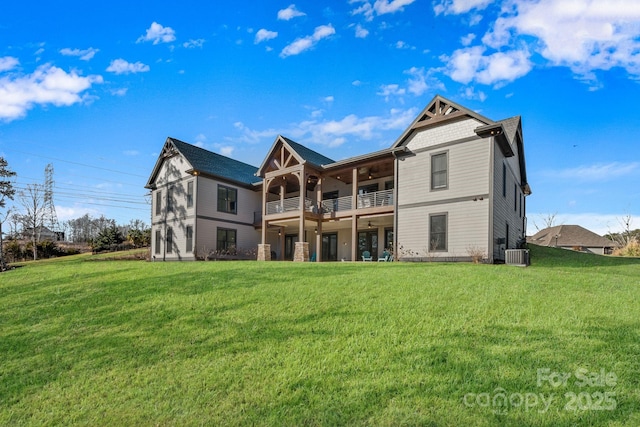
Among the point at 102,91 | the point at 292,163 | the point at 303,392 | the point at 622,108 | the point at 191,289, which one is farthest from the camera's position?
the point at 292,163

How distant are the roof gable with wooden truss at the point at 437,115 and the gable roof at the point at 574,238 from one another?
3177 centimetres

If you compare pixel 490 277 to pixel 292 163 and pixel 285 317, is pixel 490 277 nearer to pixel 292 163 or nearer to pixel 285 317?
pixel 285 317

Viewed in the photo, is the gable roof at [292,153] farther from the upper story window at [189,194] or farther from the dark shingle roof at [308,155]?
the upper story window at [189,194]

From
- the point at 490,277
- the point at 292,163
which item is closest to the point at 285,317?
the point at 490,277

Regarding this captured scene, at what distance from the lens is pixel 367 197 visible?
831 inches

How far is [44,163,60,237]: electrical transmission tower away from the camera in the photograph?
4822 centimetres

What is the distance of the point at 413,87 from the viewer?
16.8 metres

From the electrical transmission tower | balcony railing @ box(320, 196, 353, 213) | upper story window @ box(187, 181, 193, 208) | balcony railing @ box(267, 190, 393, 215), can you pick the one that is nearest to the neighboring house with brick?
balcony railing @ box(267, 190, 393, 215)

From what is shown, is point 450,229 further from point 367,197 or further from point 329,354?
point 329,354

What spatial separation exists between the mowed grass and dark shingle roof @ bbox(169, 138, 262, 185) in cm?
1517

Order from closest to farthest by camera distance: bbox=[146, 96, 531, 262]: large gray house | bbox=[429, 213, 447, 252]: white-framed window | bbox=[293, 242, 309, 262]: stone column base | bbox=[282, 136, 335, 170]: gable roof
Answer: bbox=[146, 96, 531, 262]: large gray house → bbox=[429, 213, 447, 252]: white-framed window → bbox=[293, 242, 309, 262]: stone column base → bbox=[282, 136, 335, 170]: gable roof

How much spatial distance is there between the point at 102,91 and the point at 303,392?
22.8 m

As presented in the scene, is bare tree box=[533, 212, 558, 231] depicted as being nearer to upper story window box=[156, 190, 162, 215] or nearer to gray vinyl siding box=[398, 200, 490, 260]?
gray vinyl siding box=[398, 200, 490, 260]

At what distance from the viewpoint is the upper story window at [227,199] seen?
23906 millimetres
